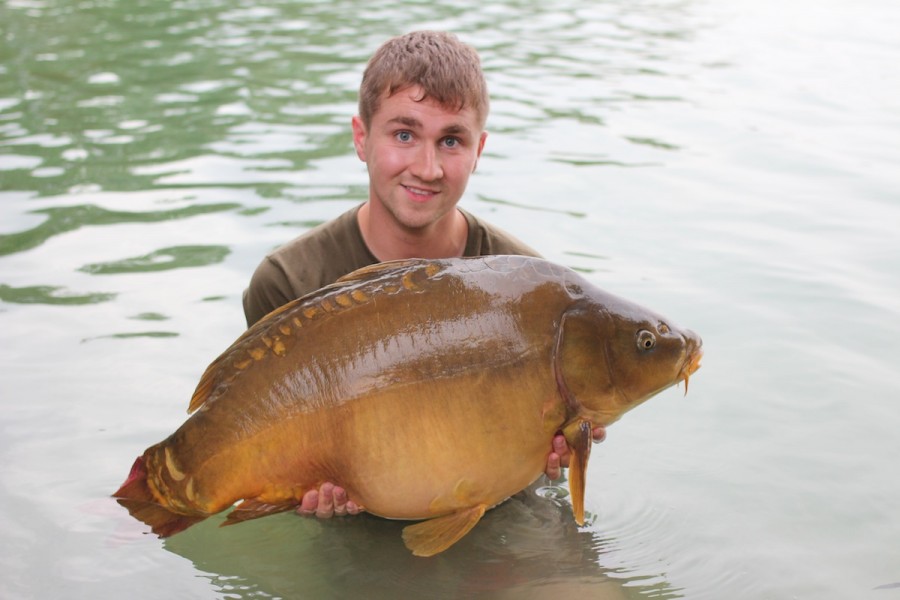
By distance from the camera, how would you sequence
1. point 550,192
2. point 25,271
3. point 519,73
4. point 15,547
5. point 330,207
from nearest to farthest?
point 15,547
point 25,271
point 330,207
point 550,192
point 519,73

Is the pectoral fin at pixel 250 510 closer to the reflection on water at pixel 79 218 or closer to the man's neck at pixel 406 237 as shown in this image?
the man's neck at pixel 406 237

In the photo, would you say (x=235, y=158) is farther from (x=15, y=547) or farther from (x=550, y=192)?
(x=15, y=547)

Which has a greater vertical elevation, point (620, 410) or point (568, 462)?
point (620, 410)

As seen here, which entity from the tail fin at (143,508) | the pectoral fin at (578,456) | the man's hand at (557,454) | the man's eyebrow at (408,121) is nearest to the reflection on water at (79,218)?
the man's eyebrow at (408,121)

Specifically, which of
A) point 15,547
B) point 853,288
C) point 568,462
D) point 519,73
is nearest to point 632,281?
point 853,288

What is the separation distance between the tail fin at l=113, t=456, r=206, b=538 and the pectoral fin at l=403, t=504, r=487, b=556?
0.56m

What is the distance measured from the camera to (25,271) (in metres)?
5.79

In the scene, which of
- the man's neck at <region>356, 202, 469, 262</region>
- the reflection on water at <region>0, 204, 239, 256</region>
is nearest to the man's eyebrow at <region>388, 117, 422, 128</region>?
the man's neck at <region>356, 202, 469, 262</region>

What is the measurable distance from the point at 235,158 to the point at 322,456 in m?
5.32

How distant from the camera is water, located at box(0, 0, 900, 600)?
11.9ft

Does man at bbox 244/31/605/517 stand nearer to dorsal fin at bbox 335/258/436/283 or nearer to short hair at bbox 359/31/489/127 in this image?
short hair at bbox 359/31/489/127

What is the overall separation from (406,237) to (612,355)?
3.62ft

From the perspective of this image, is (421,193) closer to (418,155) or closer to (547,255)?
(418,155)

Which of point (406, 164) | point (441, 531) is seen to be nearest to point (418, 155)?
point (406, 164)
